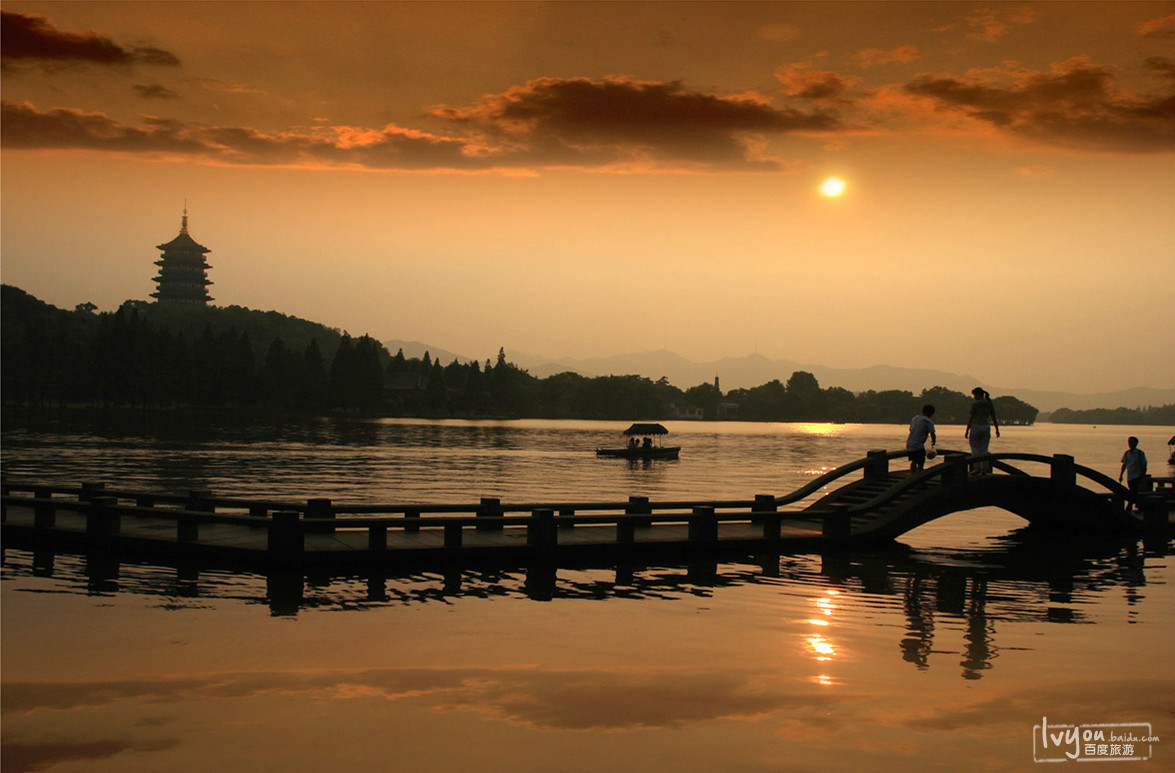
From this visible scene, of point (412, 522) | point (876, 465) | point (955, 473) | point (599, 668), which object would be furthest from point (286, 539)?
point (955, 473)

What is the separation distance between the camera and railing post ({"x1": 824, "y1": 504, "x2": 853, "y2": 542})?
75.3ft

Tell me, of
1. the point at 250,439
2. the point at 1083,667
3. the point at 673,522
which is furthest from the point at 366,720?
the point at 250,439

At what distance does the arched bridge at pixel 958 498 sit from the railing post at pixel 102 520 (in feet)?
51.8

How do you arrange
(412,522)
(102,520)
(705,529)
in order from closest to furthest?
(102,520) < (412,522) < (705,529)

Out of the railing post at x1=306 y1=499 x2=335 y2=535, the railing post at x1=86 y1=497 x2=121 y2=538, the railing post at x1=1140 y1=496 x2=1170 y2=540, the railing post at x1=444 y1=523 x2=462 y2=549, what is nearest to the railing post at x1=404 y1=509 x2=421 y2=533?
the railing post at x1=444 y1=523 x2=462 y2=549

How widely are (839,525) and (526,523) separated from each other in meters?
8.00

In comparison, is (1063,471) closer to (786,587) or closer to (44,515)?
(786,587)

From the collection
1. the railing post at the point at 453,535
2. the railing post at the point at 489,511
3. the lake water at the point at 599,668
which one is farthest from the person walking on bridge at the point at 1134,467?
the railing post at the point at 453,535

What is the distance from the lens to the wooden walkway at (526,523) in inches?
748

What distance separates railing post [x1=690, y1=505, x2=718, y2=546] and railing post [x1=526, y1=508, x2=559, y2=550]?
3.50m

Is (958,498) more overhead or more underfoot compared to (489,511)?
more overhead

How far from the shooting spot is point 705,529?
71.3 feet

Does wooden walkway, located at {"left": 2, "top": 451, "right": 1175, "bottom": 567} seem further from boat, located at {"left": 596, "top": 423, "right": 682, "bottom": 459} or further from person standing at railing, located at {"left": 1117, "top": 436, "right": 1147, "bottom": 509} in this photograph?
boat, located at {"left": 596, "top": 423, "right": 682, "bottom": 459}

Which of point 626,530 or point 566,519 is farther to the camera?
point 566,519
